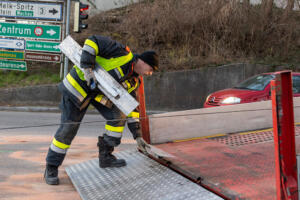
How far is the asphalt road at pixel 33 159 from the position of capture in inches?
119

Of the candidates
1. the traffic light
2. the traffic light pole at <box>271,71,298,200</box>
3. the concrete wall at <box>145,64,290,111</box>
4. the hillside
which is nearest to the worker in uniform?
the traffic light pole at <box>271,71,298,200</box>

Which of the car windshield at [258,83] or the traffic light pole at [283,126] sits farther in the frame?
the car windshield at [258,83]

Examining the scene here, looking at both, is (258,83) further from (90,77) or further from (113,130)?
(90,77)

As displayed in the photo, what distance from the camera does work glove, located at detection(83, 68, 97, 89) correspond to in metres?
3.07

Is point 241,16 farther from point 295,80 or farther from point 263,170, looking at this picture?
point 263,170

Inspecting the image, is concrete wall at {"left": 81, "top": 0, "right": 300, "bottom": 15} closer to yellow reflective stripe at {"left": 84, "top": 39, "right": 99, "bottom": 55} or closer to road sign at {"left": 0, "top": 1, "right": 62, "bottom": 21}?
road sign at {"left": 0, "top": 1, "right": 62, "bottom": 21}

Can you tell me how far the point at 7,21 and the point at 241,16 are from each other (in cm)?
962

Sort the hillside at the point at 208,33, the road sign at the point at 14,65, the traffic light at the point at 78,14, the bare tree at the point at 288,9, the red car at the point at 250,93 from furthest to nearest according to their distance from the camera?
the bare tree at the point at 288,9 < the hillside at the point at 208,33 < the road sign at the point at 14,65 < the traffic light at the point at 78,14 < the red car at the point at 250,93

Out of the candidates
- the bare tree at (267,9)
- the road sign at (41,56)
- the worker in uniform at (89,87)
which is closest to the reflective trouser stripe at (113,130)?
the worker in uniform at (89,87)

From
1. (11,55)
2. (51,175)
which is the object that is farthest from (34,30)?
(51,175)

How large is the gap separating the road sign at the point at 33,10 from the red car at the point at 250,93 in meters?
7.71

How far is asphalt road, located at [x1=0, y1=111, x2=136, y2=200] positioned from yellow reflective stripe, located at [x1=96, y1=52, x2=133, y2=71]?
0.55 metres

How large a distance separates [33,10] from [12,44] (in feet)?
5.20

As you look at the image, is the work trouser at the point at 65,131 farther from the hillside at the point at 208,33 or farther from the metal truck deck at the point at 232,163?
the hillside at the point at 208,33
